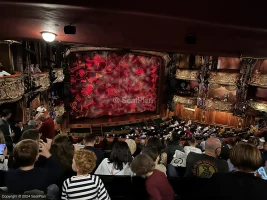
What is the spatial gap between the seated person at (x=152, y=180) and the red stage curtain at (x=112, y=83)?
1466 centimetres

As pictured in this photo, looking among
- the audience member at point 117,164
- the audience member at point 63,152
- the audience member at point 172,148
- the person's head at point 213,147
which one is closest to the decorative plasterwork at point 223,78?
the audience member at point 172,148

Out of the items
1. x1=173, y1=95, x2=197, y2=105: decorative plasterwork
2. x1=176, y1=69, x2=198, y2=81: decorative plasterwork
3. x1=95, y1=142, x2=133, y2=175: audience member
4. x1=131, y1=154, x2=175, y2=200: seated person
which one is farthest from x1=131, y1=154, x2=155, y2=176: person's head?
x1=173, y1=95, x2=197, y2=105: decorative plasterwork

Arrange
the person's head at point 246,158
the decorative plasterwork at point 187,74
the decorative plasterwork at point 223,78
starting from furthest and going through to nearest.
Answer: the decorative plasterwork at point 187,74 < the decorative plasterwork at point 223,78 < the person's head at point 246,158

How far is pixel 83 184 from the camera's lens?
7.80ft

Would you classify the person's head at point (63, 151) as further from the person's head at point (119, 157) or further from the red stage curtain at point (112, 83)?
the red stage curtain at point (112, 83)

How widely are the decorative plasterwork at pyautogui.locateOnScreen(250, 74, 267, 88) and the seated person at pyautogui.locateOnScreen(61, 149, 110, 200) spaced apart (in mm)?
16071

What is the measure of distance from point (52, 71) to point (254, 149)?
12.3 meters

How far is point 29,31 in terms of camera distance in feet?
17.1

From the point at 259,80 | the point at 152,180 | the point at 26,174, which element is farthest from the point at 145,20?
the point at 259,80

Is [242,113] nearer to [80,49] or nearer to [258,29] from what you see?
[80,49]

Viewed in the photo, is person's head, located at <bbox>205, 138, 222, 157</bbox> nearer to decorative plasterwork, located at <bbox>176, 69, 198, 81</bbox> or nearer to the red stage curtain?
the red stage curtain

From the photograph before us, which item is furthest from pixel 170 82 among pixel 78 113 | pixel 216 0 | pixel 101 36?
pixel 216 0

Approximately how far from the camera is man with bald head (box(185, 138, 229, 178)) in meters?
3.09

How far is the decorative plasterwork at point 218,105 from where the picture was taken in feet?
59.2
